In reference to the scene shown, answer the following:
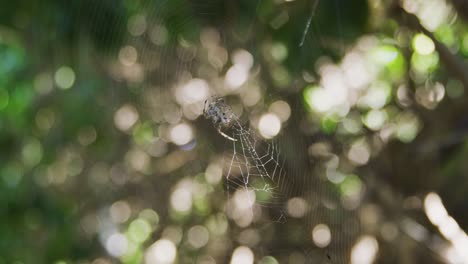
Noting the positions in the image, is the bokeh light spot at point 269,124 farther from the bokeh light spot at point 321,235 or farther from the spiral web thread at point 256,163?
the bokeh light spot at point 321,235

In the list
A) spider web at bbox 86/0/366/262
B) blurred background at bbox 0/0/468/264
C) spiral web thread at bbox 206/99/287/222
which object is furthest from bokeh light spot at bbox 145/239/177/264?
spiral web thread at bbox 206/99/287/222

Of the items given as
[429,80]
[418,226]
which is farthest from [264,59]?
[418,226]

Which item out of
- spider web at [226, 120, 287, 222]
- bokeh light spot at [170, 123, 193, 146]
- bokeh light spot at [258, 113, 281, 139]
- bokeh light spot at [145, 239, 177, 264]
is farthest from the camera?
bokeh light spot at [145, 239, 177, 264]

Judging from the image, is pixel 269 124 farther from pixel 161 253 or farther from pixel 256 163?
pixel 161 253

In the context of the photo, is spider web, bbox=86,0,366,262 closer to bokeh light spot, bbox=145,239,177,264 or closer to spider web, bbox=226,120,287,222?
spider web, bbox=226,120,287,222

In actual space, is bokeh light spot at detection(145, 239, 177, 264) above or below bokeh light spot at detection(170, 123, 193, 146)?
below

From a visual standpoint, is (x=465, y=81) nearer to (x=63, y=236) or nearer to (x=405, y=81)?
(x=405, y=81)

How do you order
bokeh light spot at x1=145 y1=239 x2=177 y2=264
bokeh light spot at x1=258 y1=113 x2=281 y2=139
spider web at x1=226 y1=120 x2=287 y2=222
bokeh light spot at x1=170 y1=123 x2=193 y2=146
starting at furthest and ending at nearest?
bokeh light spot at x1=145 y1=239 x2=177 y2=264 < bokeh light spot at x1=170 y1=123 x2=193 y2=146 < bokeh light spot at x1=258 y1=113 x2=281 y2=139 < spider web at x1=226 y1=120 x2=287 y2=222
